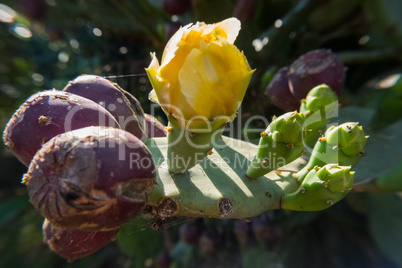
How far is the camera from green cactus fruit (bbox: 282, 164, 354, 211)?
0.66 m

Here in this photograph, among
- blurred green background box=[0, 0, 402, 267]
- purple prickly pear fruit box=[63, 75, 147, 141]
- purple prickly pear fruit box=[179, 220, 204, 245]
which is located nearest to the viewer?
purple prickly pear fruit box=[63, 75, 147, 141]

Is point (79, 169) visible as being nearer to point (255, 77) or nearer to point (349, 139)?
point (349, 139)

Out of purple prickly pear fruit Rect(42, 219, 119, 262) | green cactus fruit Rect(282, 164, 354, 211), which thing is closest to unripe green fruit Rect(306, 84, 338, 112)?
green cactus fruit Rect(282, 164, 354, 211)

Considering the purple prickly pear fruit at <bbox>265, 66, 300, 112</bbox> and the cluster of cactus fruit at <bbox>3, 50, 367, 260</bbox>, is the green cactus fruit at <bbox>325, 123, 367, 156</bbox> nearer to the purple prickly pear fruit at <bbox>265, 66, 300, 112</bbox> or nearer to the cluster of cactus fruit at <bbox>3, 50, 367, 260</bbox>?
the cluster of cactus fruit at <bbox>3, 50, 367, 260</bbox>

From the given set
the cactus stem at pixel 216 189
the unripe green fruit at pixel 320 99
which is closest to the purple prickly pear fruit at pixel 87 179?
the cactus stem at pixel 216 189

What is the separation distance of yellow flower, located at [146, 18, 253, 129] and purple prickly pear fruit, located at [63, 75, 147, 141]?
0.16 meters

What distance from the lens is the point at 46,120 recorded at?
59 cm

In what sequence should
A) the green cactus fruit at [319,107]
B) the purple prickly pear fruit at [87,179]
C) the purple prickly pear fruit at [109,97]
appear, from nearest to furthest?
the purple prickly pear fruit at [87,179]
the purple prickly pear fruit at [109,97]
the green cactus fruit at [319,107]

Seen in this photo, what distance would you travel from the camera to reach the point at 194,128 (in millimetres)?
619

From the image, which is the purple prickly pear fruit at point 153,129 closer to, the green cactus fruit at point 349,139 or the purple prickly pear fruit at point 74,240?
the purple prickly pear fruit at point 74,240

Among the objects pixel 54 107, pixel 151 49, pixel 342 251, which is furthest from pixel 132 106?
pixel 342 251

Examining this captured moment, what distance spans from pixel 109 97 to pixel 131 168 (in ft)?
0.90

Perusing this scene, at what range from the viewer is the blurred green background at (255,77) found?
1615 mm

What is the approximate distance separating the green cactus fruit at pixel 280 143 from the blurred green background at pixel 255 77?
501 mm
